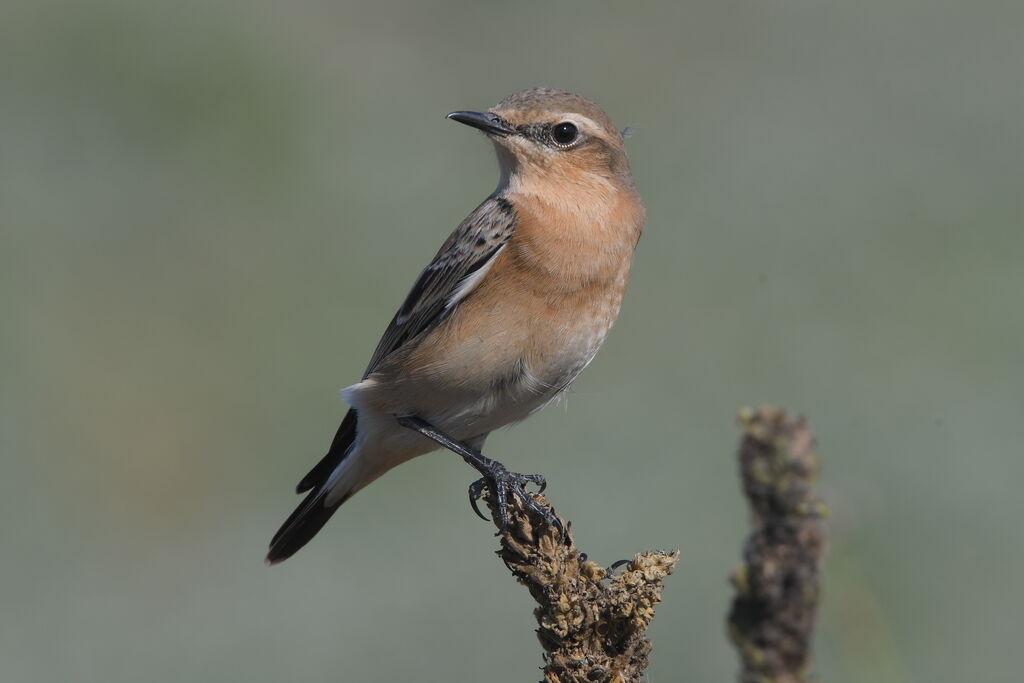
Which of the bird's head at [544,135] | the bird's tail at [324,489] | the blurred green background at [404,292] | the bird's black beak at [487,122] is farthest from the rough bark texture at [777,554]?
the blurred green background at [404,292]

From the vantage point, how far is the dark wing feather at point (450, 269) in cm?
691

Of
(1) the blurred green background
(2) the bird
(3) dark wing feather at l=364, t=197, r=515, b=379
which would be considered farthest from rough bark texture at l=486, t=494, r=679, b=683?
(1) the blurred green background

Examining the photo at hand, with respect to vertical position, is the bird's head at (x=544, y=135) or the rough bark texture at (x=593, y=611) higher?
the bird's head at (x=544, y=135)

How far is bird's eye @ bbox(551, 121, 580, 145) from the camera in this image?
714cm

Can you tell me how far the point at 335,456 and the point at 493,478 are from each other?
125 cm

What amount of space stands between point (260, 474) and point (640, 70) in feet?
38.5

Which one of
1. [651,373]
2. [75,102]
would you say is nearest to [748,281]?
[651,373]

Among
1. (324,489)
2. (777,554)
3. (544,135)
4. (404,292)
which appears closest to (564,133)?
(544,135)

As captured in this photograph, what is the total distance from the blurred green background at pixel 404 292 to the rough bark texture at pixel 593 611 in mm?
3636

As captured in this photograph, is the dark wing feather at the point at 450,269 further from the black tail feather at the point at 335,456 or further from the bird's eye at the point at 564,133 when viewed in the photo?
the bird's eye at the point at 564,133

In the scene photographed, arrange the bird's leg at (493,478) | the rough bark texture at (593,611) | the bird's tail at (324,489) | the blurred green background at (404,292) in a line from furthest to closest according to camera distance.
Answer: the blurred green background at (404,292), the bird's tail at (324,489), the bird's leg at (493,478), the rough bark texture at (593,611)

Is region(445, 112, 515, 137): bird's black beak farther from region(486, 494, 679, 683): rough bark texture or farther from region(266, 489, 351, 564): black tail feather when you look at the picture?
region(486, 494, 679, 683): rough bark texture

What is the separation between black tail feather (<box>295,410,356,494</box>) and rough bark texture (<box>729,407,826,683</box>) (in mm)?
3350

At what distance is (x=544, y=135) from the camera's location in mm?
7133
